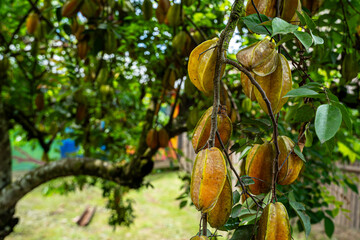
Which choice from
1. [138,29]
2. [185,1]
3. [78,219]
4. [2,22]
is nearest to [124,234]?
[78,219]

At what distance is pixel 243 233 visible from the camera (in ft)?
1.90

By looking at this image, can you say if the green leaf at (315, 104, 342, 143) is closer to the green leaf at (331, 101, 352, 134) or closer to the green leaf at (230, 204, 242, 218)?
the green leaf at (331, 101, 352, 134)

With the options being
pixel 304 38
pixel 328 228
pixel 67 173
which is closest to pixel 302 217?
pixel 304 38

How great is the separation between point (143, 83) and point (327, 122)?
158 centimetres

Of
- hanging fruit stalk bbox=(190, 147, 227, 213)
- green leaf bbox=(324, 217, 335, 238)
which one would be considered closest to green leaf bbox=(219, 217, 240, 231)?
hanging fruit stalk bbox=(190, 147, 227, 213)

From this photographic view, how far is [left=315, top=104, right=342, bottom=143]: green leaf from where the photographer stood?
1.41 ft

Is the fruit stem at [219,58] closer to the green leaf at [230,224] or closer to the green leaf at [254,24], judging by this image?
the green leaf at [254,24]

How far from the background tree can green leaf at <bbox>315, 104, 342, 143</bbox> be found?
0.03 m

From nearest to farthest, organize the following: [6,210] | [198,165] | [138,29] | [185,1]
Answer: [198,165] → [185,1] → [138,29] → [6,210]

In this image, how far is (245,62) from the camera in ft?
1.71

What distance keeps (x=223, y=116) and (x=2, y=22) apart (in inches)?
93.9

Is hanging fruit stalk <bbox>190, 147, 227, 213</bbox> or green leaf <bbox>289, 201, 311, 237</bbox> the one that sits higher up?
hanging fruit stalk <bbox>190, 147, 227, 213</bbox>

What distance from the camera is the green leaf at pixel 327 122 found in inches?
16.9

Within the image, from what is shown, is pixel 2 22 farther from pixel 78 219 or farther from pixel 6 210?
pixel 78 219
